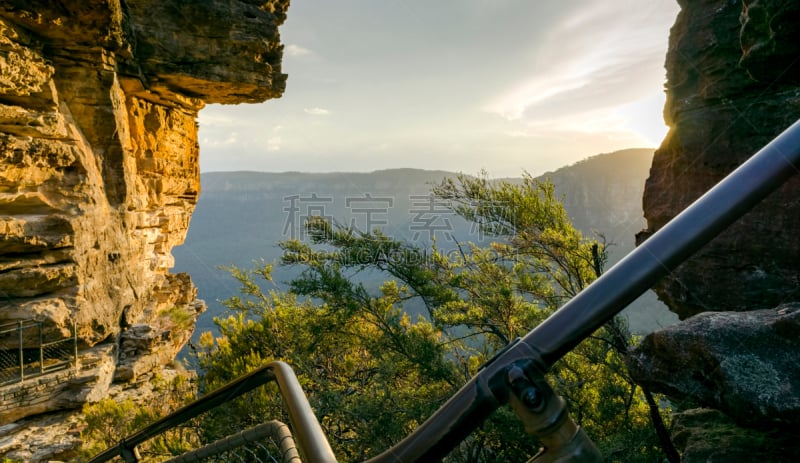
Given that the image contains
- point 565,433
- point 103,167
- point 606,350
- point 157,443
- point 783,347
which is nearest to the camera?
point 565,433

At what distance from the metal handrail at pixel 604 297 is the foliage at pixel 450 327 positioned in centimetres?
545

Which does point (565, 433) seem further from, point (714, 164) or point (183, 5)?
point (183, 5)

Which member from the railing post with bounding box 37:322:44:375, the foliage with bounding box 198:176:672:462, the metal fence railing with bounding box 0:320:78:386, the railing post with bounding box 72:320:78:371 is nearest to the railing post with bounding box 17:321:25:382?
the metal fence railing with bounding box 0:320:78:386

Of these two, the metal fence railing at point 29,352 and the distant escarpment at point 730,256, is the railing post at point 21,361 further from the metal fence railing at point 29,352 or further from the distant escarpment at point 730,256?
the distant escarpment at point 730,256

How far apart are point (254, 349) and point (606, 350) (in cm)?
726

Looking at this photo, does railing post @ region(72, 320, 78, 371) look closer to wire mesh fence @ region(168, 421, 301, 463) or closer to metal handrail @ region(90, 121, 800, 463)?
wire mesh fence @ region(168, 421, 301, 463)

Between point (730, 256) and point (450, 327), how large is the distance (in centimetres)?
483

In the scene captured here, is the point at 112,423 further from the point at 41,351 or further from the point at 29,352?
the point at 29,352

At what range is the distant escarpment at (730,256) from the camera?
5.11ft

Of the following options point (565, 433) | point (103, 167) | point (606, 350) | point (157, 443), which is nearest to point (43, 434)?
point (157, 443)

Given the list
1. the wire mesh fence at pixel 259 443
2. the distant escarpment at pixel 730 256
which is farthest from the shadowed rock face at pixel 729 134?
the wire mesh fence at pixel 259 443

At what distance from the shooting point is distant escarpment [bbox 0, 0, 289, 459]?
867 centimetres

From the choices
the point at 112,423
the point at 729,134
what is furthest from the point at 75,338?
the point at 729,134

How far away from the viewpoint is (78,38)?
9336 mm
